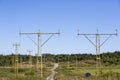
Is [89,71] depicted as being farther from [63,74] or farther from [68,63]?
[68,63]

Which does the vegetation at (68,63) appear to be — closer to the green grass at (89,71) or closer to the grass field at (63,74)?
the grass field at (63,74)

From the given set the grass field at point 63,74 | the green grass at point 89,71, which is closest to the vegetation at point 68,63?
the grass field at point 63,74

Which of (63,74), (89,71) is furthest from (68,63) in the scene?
(63,74)

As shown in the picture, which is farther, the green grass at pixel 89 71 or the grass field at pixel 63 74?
the grass field at pixel 63 74

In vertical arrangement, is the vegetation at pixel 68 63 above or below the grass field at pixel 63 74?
above

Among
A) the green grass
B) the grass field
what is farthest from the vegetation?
the green grass

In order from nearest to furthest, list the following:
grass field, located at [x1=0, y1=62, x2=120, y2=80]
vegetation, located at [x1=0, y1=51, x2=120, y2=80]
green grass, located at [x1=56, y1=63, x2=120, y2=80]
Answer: green grass, located at [x1=56, y1=63, x2=120, y2=80]
grass field, located at [x1=0, y1=62, x2=120, y2=80]
vegetation, located at [x1=0, y1=51, x2=120, y2=80]

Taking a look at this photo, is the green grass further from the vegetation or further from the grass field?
the vegetation

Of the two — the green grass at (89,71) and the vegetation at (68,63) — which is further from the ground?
the vegetation at (68,63)

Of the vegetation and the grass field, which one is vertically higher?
the vegetation

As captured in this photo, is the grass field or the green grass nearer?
the green grass

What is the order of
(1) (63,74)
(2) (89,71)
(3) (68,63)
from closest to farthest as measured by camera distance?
(1) (63,74) → (2) (89,71) → (3) (68,63)

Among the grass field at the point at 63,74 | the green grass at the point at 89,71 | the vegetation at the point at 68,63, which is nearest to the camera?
the green grass at the point at 89,71

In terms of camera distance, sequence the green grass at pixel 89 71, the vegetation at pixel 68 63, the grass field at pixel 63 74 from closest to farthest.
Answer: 1. the green grass at pixel 89 71
2. the grass field at pixel 63 74
3. the vegetation at pixel 68 63
